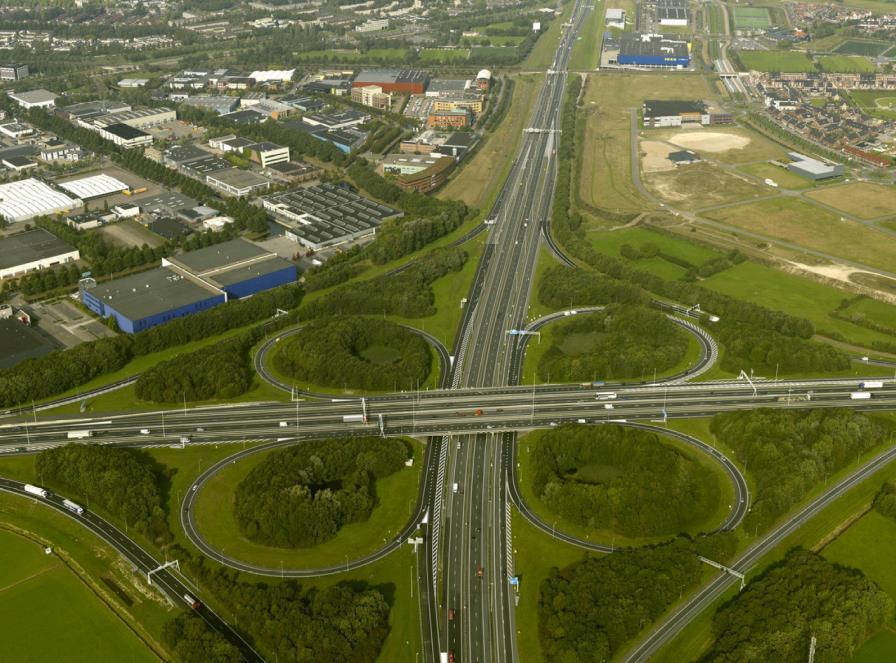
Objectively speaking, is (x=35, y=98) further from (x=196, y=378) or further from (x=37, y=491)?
(x=37, y=491)

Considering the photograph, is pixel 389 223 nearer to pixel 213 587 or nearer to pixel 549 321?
pixel 549 321

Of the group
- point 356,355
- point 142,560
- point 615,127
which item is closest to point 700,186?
point 615,127

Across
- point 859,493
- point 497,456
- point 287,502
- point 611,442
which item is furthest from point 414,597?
point 859,493

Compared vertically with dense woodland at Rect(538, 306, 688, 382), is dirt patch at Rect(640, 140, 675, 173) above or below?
above

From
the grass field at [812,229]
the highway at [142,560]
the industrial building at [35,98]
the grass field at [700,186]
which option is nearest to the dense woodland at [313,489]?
the highway at [142,560]

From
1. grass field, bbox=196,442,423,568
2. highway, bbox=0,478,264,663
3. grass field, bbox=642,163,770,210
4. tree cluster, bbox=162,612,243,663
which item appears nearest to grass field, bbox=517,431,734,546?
grass field, bbox=196,442,423,568

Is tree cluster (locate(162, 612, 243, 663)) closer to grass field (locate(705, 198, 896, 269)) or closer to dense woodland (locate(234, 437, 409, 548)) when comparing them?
dense woodland (locate(234, 437, 409, 548))
